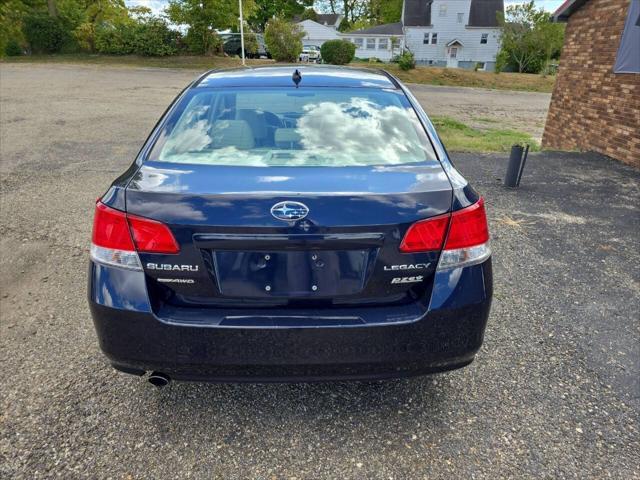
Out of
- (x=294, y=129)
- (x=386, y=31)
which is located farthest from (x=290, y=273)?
(x=386, y=31)

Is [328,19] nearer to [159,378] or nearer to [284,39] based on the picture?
[284,39]

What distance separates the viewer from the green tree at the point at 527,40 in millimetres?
36062

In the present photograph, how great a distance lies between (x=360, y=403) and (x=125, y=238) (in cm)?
145

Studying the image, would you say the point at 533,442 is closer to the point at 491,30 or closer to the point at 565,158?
the point at 565,158

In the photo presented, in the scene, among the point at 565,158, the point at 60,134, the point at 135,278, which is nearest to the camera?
the point at 135,278

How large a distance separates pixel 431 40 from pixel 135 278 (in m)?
52.9

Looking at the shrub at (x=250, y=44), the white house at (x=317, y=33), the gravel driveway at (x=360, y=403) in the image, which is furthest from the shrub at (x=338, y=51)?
the gravel driveway at (x=360, y=403)

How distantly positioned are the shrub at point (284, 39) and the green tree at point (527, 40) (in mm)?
16924

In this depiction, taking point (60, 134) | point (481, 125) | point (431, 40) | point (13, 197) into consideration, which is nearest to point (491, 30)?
point (431, 40)

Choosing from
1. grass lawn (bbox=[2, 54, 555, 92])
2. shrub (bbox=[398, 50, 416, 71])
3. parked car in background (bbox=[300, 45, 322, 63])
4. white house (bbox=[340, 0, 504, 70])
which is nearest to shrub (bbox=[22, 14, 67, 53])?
grass lawn (bbox=[2, 54, 555, 92])

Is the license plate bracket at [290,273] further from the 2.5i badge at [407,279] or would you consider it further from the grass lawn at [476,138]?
the grass lawn at [476,138]

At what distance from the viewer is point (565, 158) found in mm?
8758

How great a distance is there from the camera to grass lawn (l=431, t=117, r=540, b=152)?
31.1 ft

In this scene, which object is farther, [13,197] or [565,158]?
[565,158]
